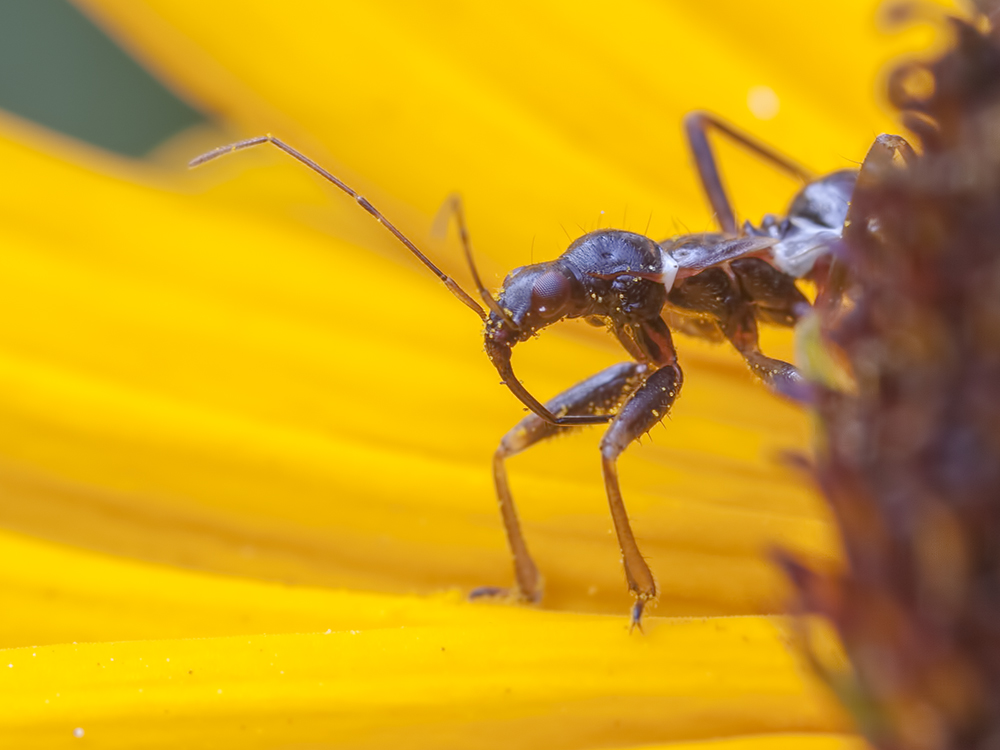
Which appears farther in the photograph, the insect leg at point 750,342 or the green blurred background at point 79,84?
the green blurred background at point 79,84

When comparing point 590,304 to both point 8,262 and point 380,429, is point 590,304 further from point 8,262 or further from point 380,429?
point 8,262

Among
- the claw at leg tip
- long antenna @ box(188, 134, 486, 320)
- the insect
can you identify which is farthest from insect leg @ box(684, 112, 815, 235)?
the claw at leg tip

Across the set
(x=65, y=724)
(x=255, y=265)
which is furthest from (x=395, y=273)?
(x=65, y=724)

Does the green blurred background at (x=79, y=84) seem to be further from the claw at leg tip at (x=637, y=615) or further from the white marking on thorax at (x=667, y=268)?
the claw at leg tip at (x=637, y=615)

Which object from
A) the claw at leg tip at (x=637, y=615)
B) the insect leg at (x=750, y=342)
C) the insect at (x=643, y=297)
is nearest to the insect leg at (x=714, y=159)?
the insect at (x=643, y=297)

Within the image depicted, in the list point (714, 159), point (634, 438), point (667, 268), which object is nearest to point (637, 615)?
point (634, 438)

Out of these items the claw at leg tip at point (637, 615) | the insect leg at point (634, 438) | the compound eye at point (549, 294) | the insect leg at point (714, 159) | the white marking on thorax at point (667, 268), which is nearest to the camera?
the claw at leg tip at point (637, 615)

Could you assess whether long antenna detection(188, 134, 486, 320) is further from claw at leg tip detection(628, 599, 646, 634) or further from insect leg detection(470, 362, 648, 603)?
claw at leg tip detection(628, 599, 646, 634)
